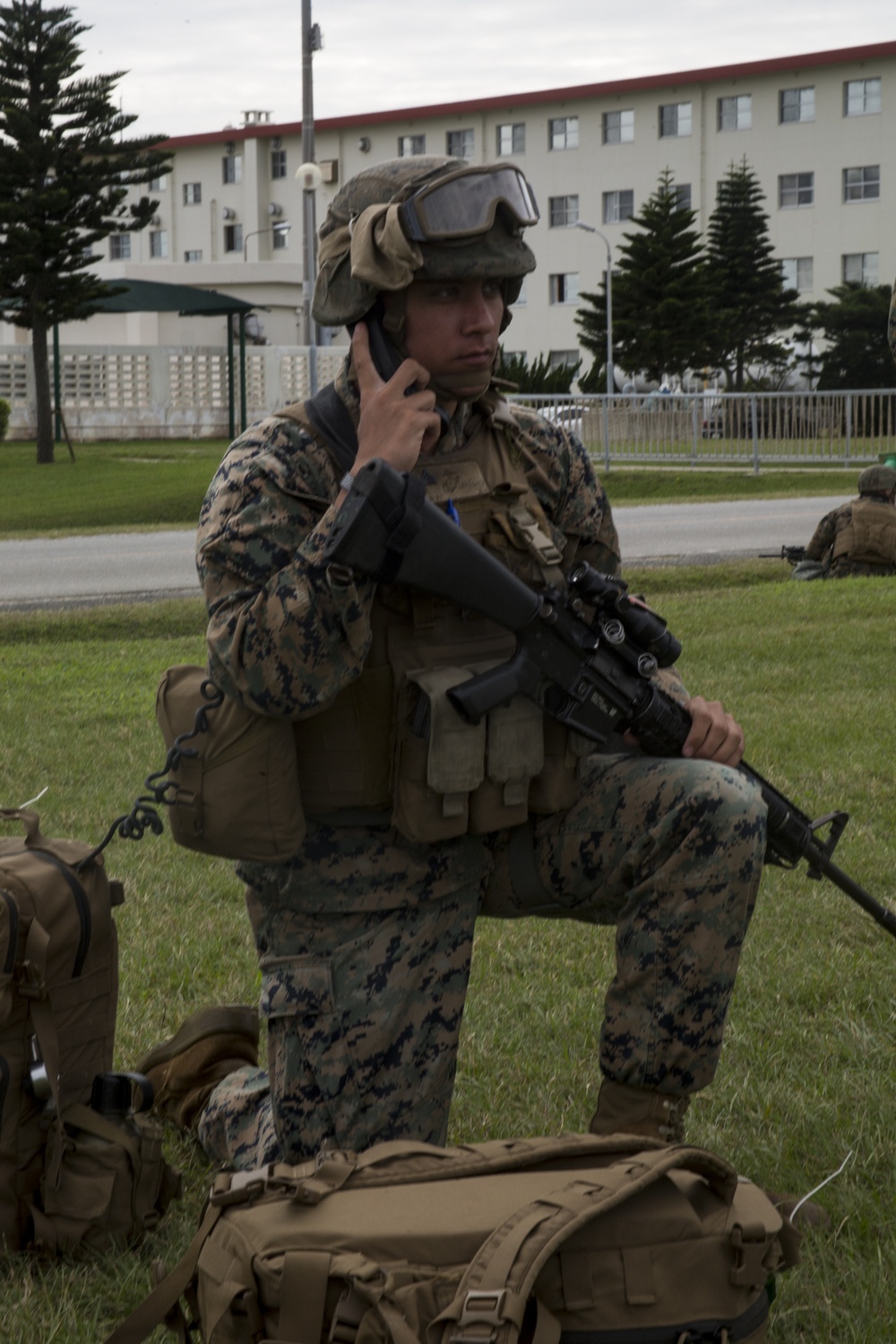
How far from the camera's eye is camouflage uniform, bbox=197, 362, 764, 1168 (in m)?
2.83

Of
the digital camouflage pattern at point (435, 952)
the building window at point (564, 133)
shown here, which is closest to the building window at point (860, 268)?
the building window at point (564, 133)

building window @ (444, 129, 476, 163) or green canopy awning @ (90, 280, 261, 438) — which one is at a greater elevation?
building window @ (444, 129, 476, 163)

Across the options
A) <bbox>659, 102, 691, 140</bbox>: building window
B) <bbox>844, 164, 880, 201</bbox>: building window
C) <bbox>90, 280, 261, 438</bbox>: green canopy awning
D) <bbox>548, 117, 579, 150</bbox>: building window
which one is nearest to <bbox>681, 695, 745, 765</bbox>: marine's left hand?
<bbox>90, 280, 261, 438</bbox>: green canopy awning

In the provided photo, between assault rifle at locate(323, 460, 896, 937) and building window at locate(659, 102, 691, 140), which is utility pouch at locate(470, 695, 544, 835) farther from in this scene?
building window at locate(659, 102, 691, 140)

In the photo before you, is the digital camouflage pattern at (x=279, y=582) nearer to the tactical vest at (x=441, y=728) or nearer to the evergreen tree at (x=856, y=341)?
the tactical vest at (x=441, y=728)

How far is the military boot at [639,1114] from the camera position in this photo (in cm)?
288

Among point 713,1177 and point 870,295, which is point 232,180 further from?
point 713,1177

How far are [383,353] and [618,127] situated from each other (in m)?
60.8

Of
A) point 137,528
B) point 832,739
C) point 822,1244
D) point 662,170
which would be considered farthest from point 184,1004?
point 662,170

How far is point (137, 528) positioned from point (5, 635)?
9043 millimetres

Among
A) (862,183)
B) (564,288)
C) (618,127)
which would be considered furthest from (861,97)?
(564,288)

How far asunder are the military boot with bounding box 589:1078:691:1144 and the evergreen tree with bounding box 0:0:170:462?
98.8ft

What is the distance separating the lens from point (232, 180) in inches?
2810

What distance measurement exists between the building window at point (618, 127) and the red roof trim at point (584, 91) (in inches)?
36.3
